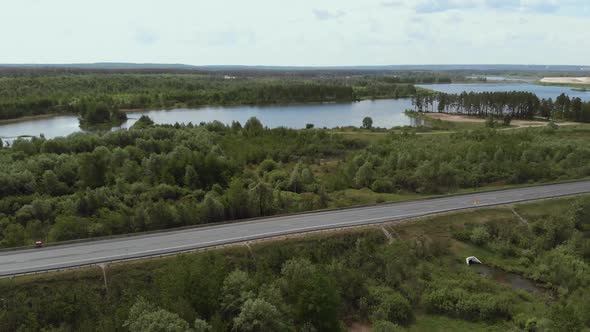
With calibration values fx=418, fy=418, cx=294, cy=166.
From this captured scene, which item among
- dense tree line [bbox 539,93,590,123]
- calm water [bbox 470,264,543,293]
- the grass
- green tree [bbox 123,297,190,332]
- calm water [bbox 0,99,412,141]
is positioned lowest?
the grass

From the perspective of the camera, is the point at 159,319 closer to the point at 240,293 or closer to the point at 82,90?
the point at 240,293

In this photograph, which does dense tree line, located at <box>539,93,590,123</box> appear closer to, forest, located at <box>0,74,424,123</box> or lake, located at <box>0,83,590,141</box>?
lake, located at <box>0,83,590,141</box>

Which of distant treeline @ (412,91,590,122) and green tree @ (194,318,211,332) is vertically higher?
distant treeline @ (412,91,590,122)

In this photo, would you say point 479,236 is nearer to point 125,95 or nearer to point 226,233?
point 226,233

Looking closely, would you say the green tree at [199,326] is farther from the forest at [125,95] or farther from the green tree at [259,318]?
the forest at [125,95]

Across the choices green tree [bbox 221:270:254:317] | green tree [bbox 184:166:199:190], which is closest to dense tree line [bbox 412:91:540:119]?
green tree [bbox 184:166:199:190]

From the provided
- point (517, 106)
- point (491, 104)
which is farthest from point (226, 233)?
point (491, 104)

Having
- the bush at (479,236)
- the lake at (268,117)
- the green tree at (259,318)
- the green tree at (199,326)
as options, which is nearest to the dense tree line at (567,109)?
the lake at (268,117)
